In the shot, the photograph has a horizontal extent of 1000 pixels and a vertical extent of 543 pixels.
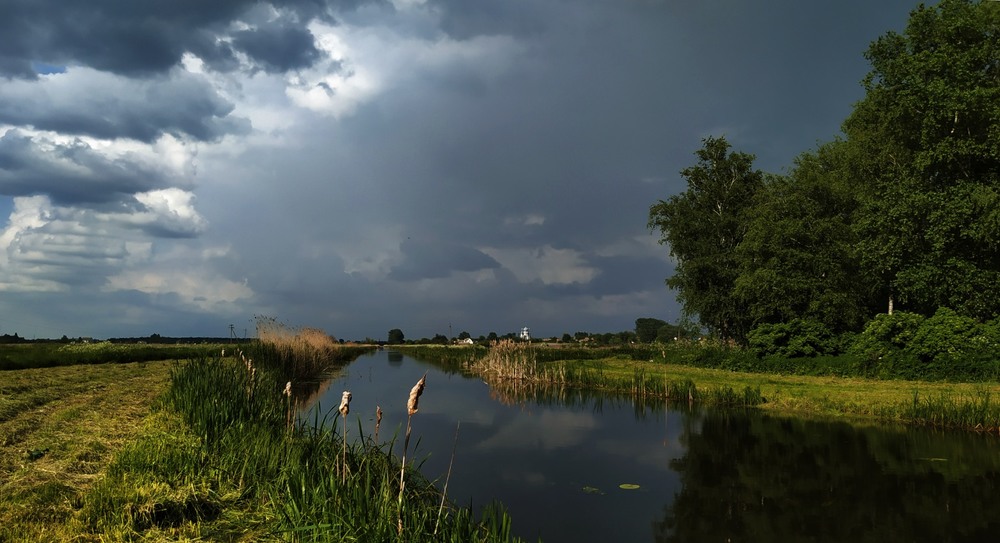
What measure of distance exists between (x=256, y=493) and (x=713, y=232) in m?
38.8

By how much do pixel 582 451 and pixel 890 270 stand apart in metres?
26.0

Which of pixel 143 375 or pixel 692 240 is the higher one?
pixel 692 240

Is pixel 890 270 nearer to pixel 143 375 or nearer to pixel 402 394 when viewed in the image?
pixel 402 394

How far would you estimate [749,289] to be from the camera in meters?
34.6

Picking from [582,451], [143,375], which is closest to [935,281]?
[582,451]

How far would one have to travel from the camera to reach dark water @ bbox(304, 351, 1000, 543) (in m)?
8.86

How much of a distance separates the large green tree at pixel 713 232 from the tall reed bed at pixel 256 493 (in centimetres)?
3437

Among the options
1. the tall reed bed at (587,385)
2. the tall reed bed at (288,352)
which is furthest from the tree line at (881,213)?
the tall reed bed at (288,352)

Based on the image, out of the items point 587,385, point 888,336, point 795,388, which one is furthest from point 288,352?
point 888,336

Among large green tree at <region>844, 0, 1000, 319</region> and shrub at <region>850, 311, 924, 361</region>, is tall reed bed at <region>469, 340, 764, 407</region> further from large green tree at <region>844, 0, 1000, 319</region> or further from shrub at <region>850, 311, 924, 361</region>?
large green tree at <region>844, 0, 1000, 319</region>

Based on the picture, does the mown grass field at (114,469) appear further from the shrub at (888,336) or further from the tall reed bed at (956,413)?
the shrub at (888,336)

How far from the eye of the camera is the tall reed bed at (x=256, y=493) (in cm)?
532

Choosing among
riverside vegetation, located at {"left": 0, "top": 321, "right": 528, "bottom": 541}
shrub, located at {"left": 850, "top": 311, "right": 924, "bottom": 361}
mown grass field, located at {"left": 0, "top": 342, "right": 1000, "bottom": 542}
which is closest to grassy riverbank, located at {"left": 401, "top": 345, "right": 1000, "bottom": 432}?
mown grass field, located at {"left": 0, "top": 342, "right": 1000, "bottom": 542}

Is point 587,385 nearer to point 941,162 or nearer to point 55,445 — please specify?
point 941,162
